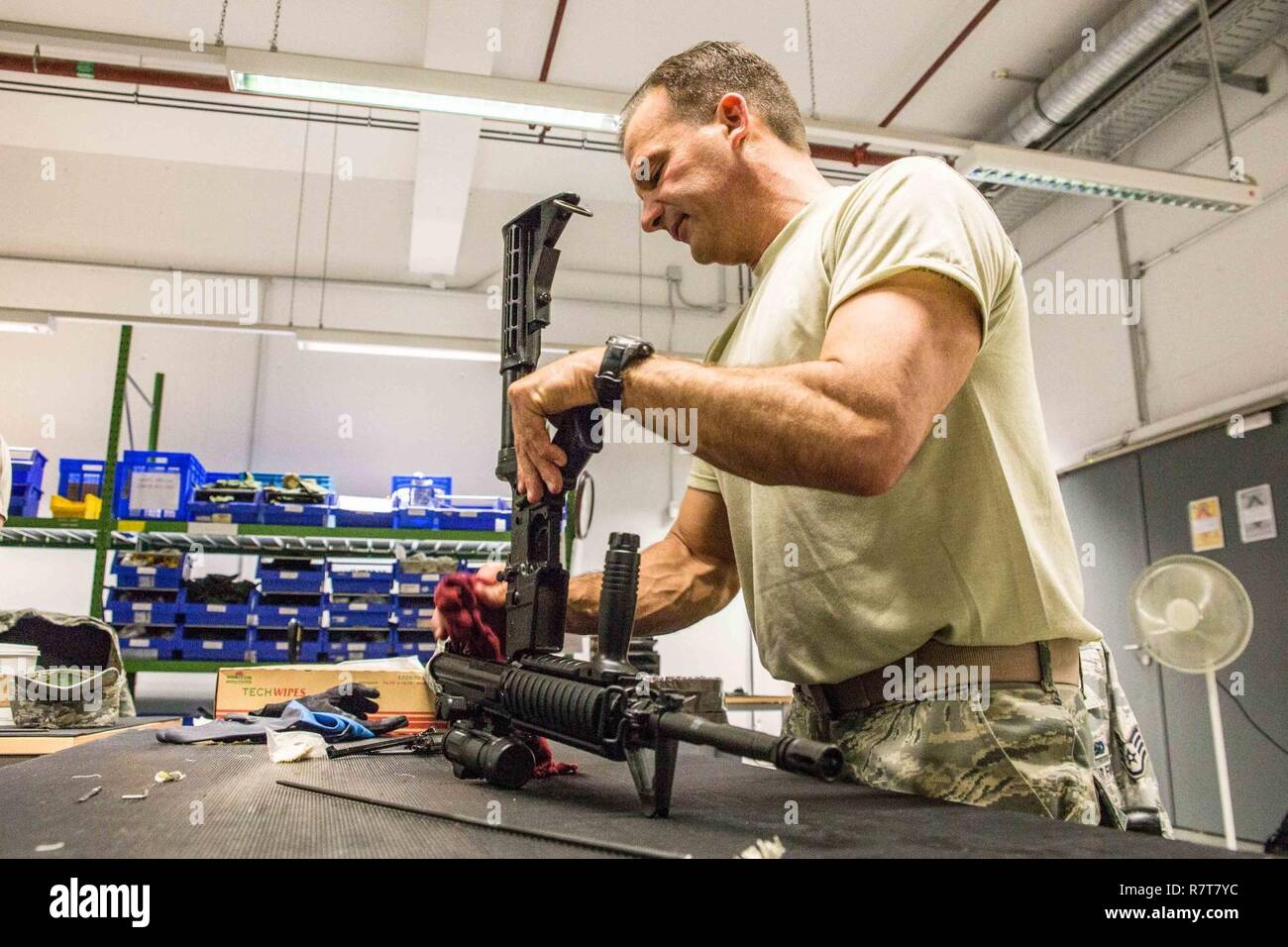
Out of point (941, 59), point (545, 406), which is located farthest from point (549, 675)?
point (941, 59)

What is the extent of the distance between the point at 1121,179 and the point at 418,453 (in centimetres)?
545

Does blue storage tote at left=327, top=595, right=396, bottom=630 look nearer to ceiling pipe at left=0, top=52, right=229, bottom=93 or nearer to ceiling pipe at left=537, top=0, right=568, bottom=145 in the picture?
ceiling pipe at left=0, top=52, right=229, bottom=93

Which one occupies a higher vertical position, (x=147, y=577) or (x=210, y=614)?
(x=147, y=577)

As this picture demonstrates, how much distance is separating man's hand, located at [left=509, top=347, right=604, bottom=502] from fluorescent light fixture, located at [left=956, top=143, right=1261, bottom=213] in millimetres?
3088

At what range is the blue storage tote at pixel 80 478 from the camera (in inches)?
204

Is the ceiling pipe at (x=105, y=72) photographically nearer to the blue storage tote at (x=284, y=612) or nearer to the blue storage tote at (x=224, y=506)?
the blue storage tote at (x=224, y=506)

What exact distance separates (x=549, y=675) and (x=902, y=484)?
46 cm

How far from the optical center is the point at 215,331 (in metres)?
7.17

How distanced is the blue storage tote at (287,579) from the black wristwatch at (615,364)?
4.60 m

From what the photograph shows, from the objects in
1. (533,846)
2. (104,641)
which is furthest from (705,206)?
(104,641)

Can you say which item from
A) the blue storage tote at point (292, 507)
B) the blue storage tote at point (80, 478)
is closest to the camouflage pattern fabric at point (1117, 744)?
the blue storage tote at point (292, 507)

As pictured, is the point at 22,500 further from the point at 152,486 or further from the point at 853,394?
the point at 853,394

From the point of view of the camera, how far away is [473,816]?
2.43 feet
